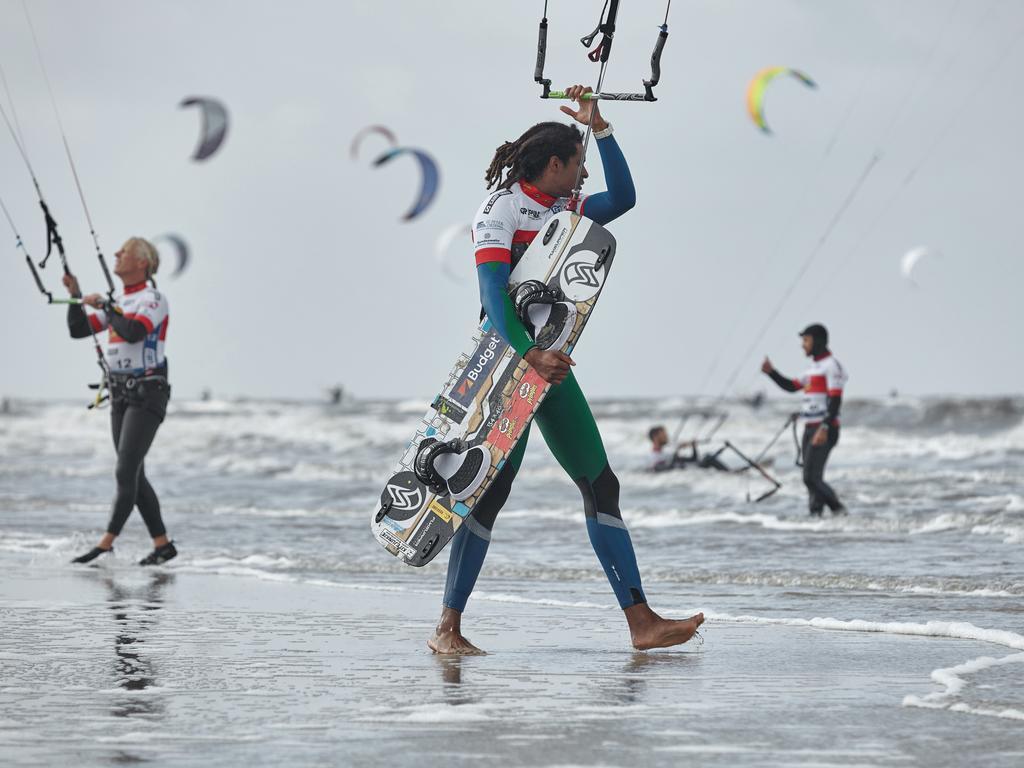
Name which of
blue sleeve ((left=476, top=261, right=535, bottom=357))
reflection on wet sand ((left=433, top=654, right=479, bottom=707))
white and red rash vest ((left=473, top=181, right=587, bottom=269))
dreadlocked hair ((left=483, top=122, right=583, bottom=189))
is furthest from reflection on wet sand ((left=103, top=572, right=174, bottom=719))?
dreadlocked hair ((left=483, top=122, right=583, bottom=189))

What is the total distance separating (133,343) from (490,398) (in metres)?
3.66

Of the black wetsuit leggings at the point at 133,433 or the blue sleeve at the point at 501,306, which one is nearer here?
the blue sleeve at the point at 501,306

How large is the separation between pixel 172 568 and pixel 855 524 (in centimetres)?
565

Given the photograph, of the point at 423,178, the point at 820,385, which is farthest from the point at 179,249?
the point at 820,385

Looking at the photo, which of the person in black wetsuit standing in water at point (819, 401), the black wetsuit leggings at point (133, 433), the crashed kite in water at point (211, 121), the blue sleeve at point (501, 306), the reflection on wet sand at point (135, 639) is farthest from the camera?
the crashed kite in water at point (211, 121)

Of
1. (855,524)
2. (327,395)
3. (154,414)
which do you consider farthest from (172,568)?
(327,395)

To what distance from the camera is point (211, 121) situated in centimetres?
2325

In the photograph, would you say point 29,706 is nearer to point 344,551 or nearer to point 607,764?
point 607,764

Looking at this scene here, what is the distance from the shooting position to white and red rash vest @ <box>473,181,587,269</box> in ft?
15.0

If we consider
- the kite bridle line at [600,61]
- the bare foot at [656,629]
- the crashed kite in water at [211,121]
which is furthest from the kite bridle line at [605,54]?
the crashed kite in water at [211,121]

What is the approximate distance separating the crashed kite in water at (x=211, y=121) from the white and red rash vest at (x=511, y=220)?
18207 millimetres

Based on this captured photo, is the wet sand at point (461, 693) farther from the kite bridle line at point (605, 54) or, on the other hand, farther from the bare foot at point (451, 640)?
the kite bridle line at point (605, 54)

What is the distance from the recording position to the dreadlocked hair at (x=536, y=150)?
4680 mm

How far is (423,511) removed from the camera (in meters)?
4.67
